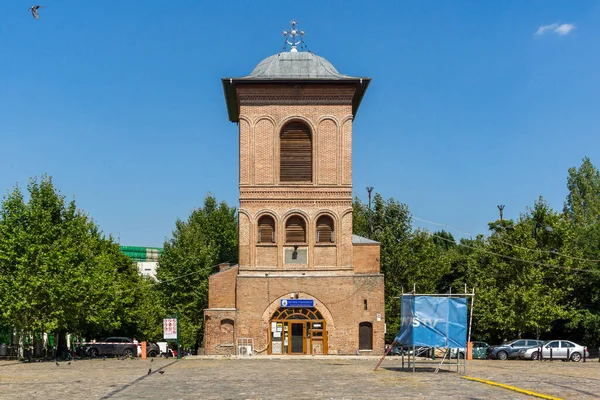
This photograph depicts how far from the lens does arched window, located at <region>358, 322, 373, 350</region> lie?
43.3 m

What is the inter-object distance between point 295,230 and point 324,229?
5.55 feet

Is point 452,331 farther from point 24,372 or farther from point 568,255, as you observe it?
point 568,255

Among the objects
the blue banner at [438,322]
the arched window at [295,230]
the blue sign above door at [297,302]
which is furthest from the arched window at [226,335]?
the blue banner at [438,322]

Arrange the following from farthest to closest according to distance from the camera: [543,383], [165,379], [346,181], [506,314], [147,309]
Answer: [147,309] → [506,314] → [346,181] → [165,379] → [543,383]

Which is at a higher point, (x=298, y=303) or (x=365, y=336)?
(x=298, y=303)

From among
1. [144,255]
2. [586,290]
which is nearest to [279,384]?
[586,290]

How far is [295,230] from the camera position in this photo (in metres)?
44.5

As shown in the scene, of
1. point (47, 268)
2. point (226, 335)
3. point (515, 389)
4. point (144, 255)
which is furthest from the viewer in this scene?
point (144, 255)

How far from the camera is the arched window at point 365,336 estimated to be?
142 feet

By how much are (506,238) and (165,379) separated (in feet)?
113

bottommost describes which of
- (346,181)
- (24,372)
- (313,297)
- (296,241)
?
(24,372)

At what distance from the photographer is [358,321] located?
43.3 metres

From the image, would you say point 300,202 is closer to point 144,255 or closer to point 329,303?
point 329,303

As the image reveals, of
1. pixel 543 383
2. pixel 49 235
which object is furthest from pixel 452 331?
pixel 49 235
